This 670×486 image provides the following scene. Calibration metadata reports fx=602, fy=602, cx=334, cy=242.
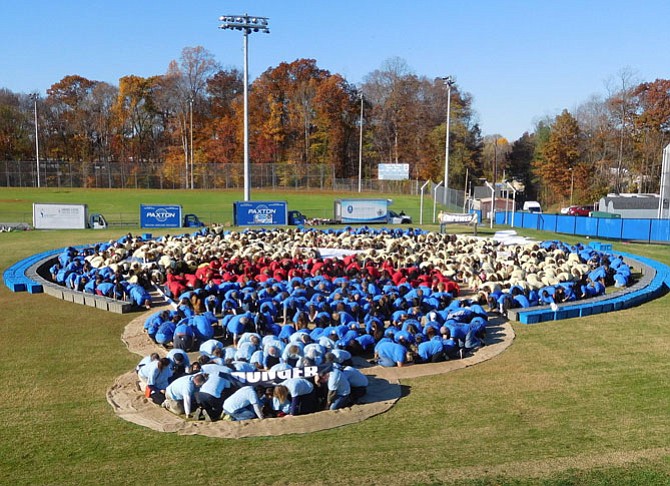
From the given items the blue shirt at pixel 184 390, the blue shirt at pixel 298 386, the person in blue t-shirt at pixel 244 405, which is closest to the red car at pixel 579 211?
the blue shirt at pixel 298 386

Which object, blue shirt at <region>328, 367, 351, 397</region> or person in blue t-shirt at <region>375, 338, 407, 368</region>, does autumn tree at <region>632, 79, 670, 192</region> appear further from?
blue shirt at <region>328, 367, 351, 397</region>

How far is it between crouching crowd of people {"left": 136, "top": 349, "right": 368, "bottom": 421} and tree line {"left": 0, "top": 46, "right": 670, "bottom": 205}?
2714 inches

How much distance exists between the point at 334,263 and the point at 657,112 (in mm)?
63192

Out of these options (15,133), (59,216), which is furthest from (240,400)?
(15,133)

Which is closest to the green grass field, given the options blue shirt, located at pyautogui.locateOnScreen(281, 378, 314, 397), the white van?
blue shirt, located at pyautogui.locateOnScreen(281, 378, 314, 397)

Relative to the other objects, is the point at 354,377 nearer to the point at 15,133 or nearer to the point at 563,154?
the point at 563,154

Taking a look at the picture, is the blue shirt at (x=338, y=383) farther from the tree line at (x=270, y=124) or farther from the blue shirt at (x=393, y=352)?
the tree line at (x=270, y=124)

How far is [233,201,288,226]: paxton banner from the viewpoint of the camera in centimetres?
4447

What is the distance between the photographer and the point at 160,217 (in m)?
43.3

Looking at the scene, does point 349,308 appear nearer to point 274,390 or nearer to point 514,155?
point 274,390

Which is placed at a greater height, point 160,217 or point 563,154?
point 563,154

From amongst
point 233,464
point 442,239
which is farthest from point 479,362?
point 442,239

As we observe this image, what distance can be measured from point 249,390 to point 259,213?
34346mm

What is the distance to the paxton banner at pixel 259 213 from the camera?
44469 millimetres
